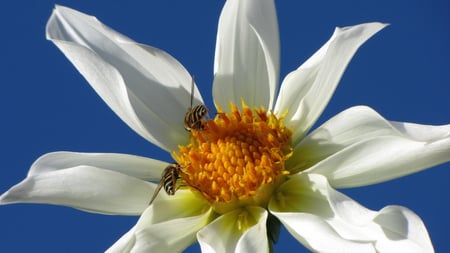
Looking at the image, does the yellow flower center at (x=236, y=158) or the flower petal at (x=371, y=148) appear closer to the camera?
the flower petal at (x=371, y=148)

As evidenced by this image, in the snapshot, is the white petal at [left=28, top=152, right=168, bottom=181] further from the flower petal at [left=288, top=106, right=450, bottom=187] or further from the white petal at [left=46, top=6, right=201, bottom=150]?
the flower petal at [left=288, top=106, right=450, bottom=187]

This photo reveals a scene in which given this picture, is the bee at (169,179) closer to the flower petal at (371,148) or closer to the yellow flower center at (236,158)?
the yellow flower center at (236,158)

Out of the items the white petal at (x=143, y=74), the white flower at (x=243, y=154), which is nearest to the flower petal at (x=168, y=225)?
the white flower at (x=243, y=154)

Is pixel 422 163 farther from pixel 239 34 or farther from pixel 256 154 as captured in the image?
pixel 239 34

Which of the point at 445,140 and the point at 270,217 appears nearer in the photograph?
the point at 445,140

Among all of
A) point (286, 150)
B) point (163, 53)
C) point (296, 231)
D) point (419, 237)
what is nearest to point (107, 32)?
point (163, 53)

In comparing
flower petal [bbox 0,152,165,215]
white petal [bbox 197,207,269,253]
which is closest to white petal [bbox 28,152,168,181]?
flower petal [bbox 0,152,165,215]
